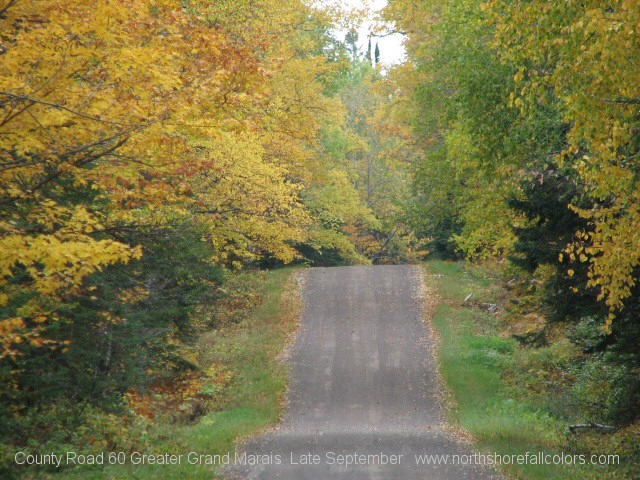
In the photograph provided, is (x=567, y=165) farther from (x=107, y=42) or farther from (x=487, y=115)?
(x=107, y=42)

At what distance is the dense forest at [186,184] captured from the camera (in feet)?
26.9

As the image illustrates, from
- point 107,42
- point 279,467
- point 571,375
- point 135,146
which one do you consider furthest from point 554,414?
point 107,42

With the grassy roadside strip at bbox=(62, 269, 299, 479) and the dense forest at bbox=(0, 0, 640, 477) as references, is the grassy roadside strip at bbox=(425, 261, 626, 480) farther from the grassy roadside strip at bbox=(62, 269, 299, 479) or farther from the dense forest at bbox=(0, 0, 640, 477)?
the grassy roadside strip at bbox=(62, 269, 299, 479)

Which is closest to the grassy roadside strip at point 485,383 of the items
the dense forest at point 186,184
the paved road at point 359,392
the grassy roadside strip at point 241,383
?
the paved road at point 359,392

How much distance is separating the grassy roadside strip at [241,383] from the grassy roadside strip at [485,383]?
445 centimetres

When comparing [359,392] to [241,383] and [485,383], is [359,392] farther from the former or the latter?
[485,383]

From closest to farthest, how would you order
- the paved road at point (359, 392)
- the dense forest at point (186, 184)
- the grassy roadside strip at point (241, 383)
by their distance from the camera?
the dense forest at point (186, 184) < the grassy roadside strip at point (241, 383) < the paved road at point (359, 392)

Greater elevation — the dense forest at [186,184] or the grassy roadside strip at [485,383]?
the dense forest at [186,184]

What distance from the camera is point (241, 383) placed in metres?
17.6

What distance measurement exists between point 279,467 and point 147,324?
15.8ft

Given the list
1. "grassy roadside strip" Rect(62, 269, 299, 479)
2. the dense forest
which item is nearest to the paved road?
"grassy roadside strip" Rect(62, 269, 299, 479)

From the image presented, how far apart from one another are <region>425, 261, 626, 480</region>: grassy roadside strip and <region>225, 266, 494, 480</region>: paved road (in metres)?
0.57

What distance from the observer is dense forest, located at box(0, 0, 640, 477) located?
26.9 ft

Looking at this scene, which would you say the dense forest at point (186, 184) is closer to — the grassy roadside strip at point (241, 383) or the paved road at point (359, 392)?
the grassy roadside strip at point (241, 383)
